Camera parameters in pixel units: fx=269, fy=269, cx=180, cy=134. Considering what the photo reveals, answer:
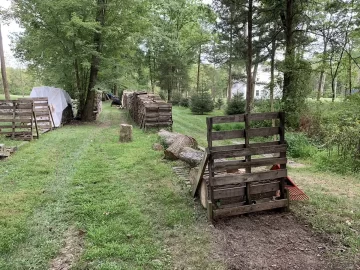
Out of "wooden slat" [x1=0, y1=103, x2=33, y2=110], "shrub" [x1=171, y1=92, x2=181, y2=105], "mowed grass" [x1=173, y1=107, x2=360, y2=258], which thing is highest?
"shrub" [x1=171, y1=92, x2=181, y2=105]

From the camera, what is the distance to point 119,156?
24.3ft

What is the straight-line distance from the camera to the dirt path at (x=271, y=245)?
2.86 m

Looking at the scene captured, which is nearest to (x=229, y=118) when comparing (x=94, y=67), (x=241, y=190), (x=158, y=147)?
(x=241, y=190)

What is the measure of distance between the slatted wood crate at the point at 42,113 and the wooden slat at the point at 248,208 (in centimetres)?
998

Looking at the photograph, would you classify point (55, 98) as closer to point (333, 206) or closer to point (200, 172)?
point (200, 172)

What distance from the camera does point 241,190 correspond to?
391cm

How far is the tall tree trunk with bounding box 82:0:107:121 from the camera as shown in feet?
44.2

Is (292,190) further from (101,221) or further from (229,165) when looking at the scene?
(101,221)

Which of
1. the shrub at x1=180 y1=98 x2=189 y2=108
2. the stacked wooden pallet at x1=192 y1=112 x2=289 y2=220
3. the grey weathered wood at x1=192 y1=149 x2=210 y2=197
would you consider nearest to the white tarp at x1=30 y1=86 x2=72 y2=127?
the grey weathered wood at x1=192 y1=149 x2=210 y2=197

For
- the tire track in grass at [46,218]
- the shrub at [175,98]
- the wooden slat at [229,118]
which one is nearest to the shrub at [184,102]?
the shrub at [175,98]

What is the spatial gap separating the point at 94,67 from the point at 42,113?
4.19 m

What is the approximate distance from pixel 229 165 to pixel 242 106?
14185mm

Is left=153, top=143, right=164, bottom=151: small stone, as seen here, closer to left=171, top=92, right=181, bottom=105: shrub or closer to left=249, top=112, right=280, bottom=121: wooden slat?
left=249, top=112, right=280, bottom=121: wooden slat

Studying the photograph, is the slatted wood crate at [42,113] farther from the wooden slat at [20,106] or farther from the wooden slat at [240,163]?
the wooden slat at [240,163]
